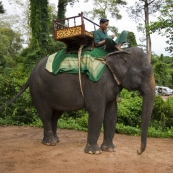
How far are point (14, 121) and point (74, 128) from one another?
88.6 inches

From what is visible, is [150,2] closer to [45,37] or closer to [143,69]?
[45,37]

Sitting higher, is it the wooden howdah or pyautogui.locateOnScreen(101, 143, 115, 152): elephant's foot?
the wooden howdah

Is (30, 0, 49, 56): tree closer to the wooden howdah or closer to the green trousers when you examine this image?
the wooden howdah

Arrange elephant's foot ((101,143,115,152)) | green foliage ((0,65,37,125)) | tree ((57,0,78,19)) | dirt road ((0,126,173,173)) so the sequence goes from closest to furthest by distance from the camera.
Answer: dirt road ((0,126,173,173)), elephant's foot ((101,143,115,152)), green foliage ((0,65,37,125)), tree ((57,0,78,19))

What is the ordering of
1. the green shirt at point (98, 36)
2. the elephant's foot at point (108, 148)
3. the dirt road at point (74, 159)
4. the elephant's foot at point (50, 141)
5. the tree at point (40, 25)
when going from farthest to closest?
the tree at point (40, 25), the elephant's foot at point (50, 141), the elephant's foot at point (108, 148), the green shirt at point (98, 36), the dirt road at point (74, 159)

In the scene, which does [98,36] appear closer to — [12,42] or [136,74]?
[136,74]

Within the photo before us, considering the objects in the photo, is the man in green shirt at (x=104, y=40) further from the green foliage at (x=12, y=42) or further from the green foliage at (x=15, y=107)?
the green foliage at (x=12, y=42)

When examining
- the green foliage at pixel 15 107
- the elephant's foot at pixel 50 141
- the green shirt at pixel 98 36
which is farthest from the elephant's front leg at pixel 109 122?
the green foliage at pixel 15 107

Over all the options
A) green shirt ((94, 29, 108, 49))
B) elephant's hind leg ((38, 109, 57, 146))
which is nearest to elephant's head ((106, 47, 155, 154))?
green shirt ((94, 29, 108, 49))

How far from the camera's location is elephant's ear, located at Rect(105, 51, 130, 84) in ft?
16.7

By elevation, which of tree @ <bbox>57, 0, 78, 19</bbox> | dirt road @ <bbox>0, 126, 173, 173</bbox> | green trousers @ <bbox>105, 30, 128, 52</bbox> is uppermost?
tree @ <bbox>57, 0, 78, 19</bbox>

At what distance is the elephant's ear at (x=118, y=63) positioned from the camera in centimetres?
509

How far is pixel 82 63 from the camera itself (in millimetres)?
5238

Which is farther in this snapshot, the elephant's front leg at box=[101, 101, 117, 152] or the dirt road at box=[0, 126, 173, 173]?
the elephant's front leg at box=[101, 101, 117, 152]
